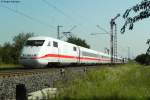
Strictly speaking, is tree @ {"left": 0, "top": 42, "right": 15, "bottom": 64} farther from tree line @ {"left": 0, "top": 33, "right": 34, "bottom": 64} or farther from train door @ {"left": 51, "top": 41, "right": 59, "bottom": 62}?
train door @ {"left": 51, "top": 41, "right": 59, "bottom": 62}

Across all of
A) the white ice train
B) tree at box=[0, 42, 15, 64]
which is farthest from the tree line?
the white ice train

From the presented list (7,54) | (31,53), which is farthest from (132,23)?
(7,54)

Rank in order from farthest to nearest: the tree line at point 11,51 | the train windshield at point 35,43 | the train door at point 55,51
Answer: the tree line at point 11,51, the train door at point 55,51, the train windshield at point 35,43

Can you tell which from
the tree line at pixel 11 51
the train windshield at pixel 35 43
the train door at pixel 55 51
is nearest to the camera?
the train windshield at pixel 35 43

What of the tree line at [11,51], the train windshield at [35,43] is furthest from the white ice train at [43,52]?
the tree line at [11,51]

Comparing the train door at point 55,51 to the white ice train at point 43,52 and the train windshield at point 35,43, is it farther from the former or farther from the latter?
the train windshield at point 35,43

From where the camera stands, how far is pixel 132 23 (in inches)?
235

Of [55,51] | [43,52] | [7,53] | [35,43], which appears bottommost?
[43,52]

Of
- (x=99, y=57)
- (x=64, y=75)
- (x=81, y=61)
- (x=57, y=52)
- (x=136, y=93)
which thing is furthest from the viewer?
(x=99, y=57)

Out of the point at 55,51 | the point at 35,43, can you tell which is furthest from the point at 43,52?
the point at 55,51

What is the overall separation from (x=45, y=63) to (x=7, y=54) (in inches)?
2579

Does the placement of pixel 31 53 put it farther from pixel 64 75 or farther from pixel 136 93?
pixel 136 93

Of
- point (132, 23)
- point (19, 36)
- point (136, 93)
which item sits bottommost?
point (136, 93)

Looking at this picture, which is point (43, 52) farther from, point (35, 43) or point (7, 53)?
point (7, 53)
